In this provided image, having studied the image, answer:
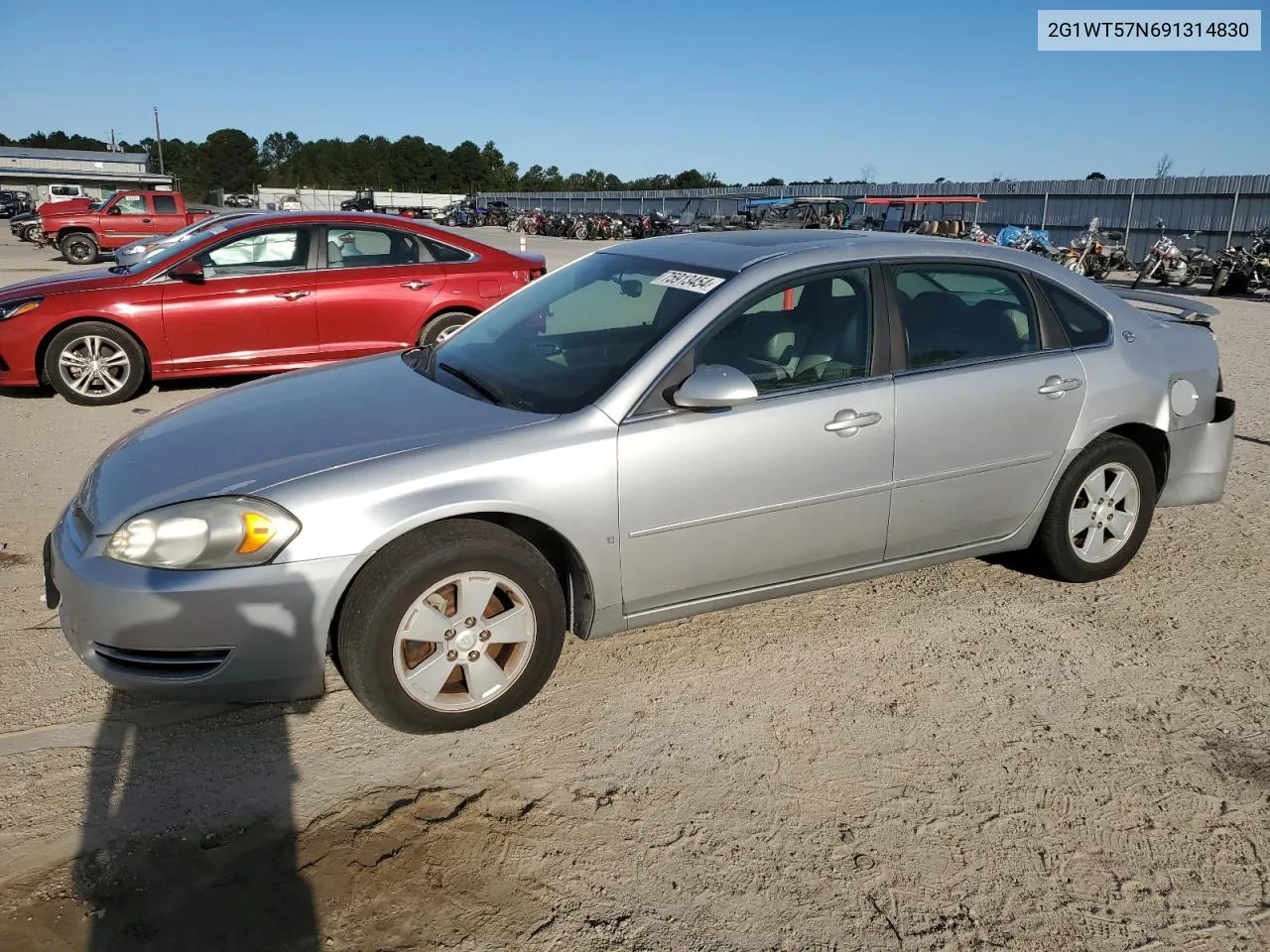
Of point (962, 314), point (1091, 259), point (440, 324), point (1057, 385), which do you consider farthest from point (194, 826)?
point (1091, 259)

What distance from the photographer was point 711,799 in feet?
9.61

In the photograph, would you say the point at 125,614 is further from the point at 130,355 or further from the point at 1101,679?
the point at 130,355

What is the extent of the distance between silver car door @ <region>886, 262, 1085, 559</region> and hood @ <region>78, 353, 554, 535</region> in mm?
1509

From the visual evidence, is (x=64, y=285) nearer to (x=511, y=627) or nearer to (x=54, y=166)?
(x=511, y=627)

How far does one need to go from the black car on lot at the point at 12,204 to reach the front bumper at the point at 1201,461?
207 ft

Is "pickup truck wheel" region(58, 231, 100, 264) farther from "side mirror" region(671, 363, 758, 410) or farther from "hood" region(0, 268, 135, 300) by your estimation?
"side mirror" region(671, 363, 758, 410)

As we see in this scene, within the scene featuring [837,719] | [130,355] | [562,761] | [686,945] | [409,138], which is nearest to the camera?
[686,945]

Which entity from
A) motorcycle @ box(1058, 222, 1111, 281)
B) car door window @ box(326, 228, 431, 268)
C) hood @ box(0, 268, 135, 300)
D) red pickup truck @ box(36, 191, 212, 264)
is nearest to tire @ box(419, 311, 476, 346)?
car door window @ box(326, 228, 431, 268)

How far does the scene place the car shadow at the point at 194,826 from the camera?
2385mm

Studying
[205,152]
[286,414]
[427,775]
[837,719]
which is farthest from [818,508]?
[205,152]

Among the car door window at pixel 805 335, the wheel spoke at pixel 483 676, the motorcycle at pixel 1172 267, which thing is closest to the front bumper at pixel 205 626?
the wheel spoke at pixel 483 676

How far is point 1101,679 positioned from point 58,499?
5.33 metres

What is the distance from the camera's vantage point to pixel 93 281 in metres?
7.86

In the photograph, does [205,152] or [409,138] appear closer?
[205,152]
